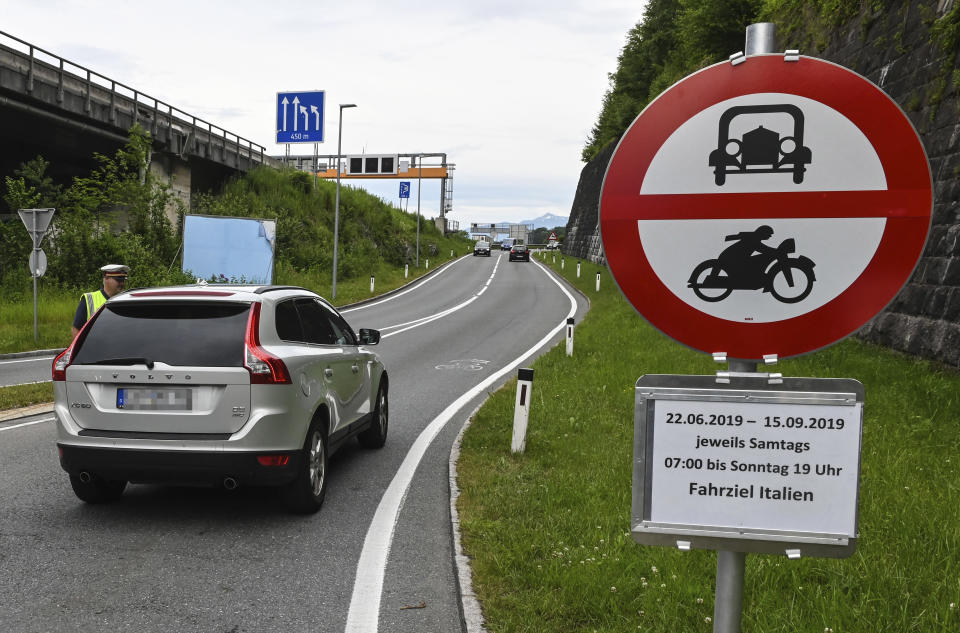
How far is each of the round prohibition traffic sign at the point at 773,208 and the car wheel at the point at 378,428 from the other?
629 cm

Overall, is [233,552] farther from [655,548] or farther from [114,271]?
[114,271]

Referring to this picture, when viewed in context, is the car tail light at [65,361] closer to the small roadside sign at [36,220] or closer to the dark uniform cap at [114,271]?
the dark uniform cap at [114,271]

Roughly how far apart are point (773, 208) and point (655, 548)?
10.6 feet

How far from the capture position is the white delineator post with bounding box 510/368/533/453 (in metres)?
7.41

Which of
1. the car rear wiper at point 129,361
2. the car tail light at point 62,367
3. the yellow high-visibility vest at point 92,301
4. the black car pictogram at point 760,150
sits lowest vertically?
the car tail light at point 62,367

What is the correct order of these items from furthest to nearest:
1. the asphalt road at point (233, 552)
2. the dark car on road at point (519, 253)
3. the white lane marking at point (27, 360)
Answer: the dark car on road at point (519, 253) → the white lane marking at point (27, 360) → the asphalt road at point (233, 552)

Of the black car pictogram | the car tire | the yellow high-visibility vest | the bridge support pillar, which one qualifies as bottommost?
the car tire

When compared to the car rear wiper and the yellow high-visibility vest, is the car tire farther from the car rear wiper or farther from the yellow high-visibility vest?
the yellow high-visibility vest

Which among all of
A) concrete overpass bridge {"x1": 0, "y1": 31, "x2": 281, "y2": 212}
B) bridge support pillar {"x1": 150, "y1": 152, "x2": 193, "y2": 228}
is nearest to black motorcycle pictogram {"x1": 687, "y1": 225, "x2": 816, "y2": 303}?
concrete overpass bridge {"x1": 0, "y1": 31, "x2": 281, "y2": 212}

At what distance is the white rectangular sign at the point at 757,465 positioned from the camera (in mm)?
1864

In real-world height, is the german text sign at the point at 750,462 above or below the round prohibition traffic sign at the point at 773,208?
below

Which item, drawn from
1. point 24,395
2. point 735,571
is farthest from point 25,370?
point 735,571

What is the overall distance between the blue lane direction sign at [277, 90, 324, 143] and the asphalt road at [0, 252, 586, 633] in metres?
20.1

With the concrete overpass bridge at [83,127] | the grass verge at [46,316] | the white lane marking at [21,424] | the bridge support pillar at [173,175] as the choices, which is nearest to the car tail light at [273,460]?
the white lane marking at [21,424]
